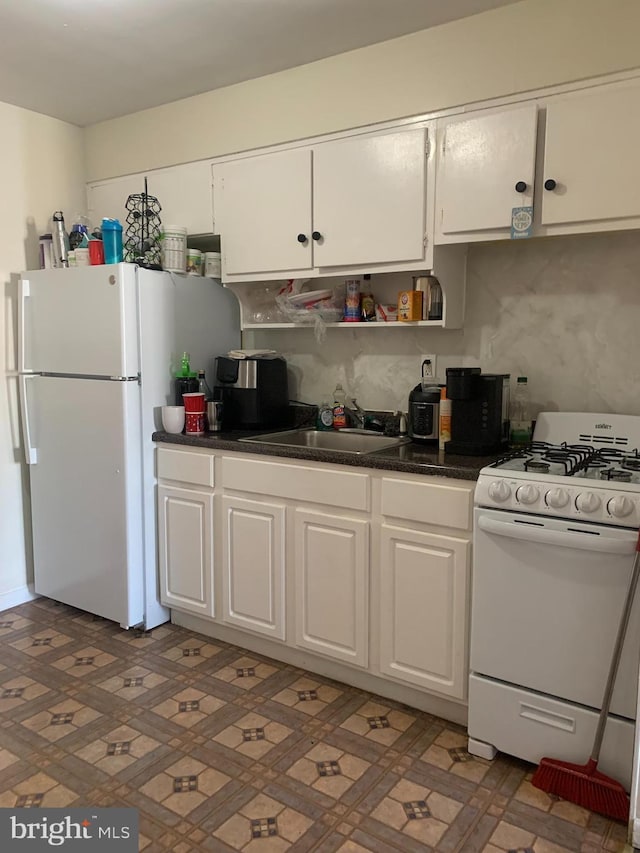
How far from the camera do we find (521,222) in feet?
7.13

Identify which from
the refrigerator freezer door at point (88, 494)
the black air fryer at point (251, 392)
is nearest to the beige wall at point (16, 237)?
the refrigerator freezer door at point (88, 494)

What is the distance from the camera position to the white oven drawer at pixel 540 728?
5.89 ft

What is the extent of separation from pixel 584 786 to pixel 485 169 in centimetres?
192

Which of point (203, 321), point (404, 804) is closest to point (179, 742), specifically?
point (404, 804)

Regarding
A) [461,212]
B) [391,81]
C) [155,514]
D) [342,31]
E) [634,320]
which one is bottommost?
[155,514]

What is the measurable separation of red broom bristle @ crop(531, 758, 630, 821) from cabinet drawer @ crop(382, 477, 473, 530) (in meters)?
0.71

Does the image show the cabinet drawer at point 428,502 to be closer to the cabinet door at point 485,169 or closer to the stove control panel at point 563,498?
the stove control panel at point 563,498

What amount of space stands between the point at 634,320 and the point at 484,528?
0.99 m

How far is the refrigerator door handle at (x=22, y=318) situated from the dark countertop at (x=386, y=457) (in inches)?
35.8

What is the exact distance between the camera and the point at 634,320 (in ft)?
7.60

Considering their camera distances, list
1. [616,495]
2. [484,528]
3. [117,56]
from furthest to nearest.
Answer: [117,56] → [484,528] → [616,495]

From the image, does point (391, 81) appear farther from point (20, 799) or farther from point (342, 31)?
point (20, 799)

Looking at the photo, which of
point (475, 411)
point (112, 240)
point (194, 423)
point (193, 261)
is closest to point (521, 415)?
point (475, 411)

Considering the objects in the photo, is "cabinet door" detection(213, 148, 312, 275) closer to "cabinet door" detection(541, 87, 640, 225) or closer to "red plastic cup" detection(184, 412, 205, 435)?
"red plastic cup" detection(184, 412, 205, 435)
